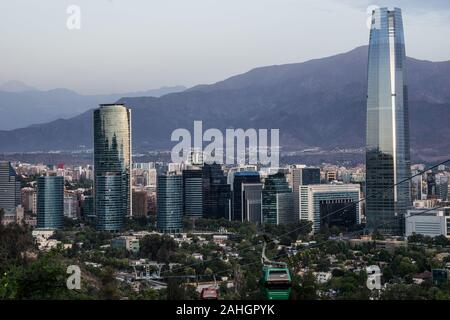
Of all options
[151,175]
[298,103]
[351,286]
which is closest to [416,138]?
[298,103]

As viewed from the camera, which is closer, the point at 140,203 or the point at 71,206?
the point at 71,206

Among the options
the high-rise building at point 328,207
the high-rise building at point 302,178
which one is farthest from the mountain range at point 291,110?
the high-rise building at point 328,207

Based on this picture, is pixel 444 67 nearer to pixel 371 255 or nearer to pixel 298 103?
pixel 298 103

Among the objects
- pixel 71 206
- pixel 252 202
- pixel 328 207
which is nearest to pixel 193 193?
pixel 252 202

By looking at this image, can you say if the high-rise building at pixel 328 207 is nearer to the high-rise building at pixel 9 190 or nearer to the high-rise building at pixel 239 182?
the high-rise building at pixel 239 182

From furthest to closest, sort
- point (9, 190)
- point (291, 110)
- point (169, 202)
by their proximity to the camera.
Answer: point (291, 110) → point (9, 190) → point (169, 202)

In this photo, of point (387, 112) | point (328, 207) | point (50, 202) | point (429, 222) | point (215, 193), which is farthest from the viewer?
point (387, 112)

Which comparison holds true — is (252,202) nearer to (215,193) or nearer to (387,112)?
(215,193)
